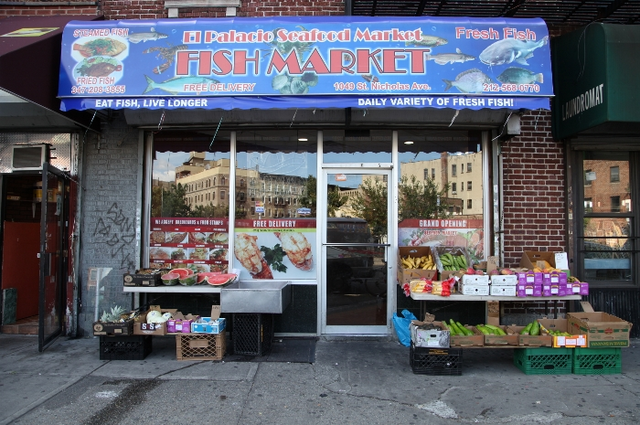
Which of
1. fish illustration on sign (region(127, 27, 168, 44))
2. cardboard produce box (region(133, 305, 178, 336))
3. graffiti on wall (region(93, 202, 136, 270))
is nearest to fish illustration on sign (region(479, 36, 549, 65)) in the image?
fish illustration on sign (region(127, 27, 168, 44))

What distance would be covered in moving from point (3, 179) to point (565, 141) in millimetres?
8677

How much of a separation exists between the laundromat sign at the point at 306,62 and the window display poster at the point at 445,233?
1.91 m

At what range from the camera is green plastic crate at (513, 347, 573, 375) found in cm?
508

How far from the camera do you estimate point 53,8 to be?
265 inches

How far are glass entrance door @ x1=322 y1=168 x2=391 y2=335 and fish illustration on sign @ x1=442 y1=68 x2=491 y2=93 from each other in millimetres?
1680

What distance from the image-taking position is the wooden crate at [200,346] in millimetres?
5527

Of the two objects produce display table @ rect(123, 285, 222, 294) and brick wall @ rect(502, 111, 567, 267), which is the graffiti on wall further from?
brick wall @ rect(502, 111, 567, 267)

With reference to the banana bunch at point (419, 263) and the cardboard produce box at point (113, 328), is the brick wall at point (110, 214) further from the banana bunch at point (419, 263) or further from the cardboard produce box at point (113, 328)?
the banana bunch at point (419, 263)

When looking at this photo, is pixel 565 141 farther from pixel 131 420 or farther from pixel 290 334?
pixel 131 420

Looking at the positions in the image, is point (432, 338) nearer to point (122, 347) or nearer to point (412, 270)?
point (412, 270)

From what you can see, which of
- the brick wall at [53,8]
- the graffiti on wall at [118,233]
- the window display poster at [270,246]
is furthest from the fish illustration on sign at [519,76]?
the brick wall at [53,8]

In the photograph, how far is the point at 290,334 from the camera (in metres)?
6.43

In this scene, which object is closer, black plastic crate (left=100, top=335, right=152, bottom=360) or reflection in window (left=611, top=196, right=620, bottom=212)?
black plastic crate (left=100, top=335, right=152, bottom=360)

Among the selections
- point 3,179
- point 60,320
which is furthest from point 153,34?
point 60,320
